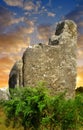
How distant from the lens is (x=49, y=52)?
17297 mm

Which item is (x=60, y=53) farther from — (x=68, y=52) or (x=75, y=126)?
(x=75, y=126)

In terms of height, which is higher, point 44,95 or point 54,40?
point 54,40

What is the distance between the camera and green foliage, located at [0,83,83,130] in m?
A: 13.0

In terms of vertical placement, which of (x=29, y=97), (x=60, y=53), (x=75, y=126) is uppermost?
(x=60, y=53)

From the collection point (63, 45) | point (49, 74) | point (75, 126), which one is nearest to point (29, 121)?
point (75, 126)

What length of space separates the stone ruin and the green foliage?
3051 mm

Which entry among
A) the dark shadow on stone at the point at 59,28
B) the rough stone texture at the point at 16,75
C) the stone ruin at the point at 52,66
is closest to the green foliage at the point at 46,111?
the stone ruin at the point at 52,66

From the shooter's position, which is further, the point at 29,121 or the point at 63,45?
the point at 63,45

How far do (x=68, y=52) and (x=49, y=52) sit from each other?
790mm

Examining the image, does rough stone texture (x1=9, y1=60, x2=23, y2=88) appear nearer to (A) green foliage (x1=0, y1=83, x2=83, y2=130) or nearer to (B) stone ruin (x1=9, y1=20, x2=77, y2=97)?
(B) stone ruin (x1=9, y1=20, x2=77, y2=97)

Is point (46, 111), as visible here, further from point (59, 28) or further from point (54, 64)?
point (59, 28)

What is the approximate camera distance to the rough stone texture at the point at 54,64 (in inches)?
666

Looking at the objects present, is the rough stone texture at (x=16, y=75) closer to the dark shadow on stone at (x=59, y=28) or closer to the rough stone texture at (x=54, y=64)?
the rough stone texture at (x=54, y=64)

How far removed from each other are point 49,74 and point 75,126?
4226 mm
